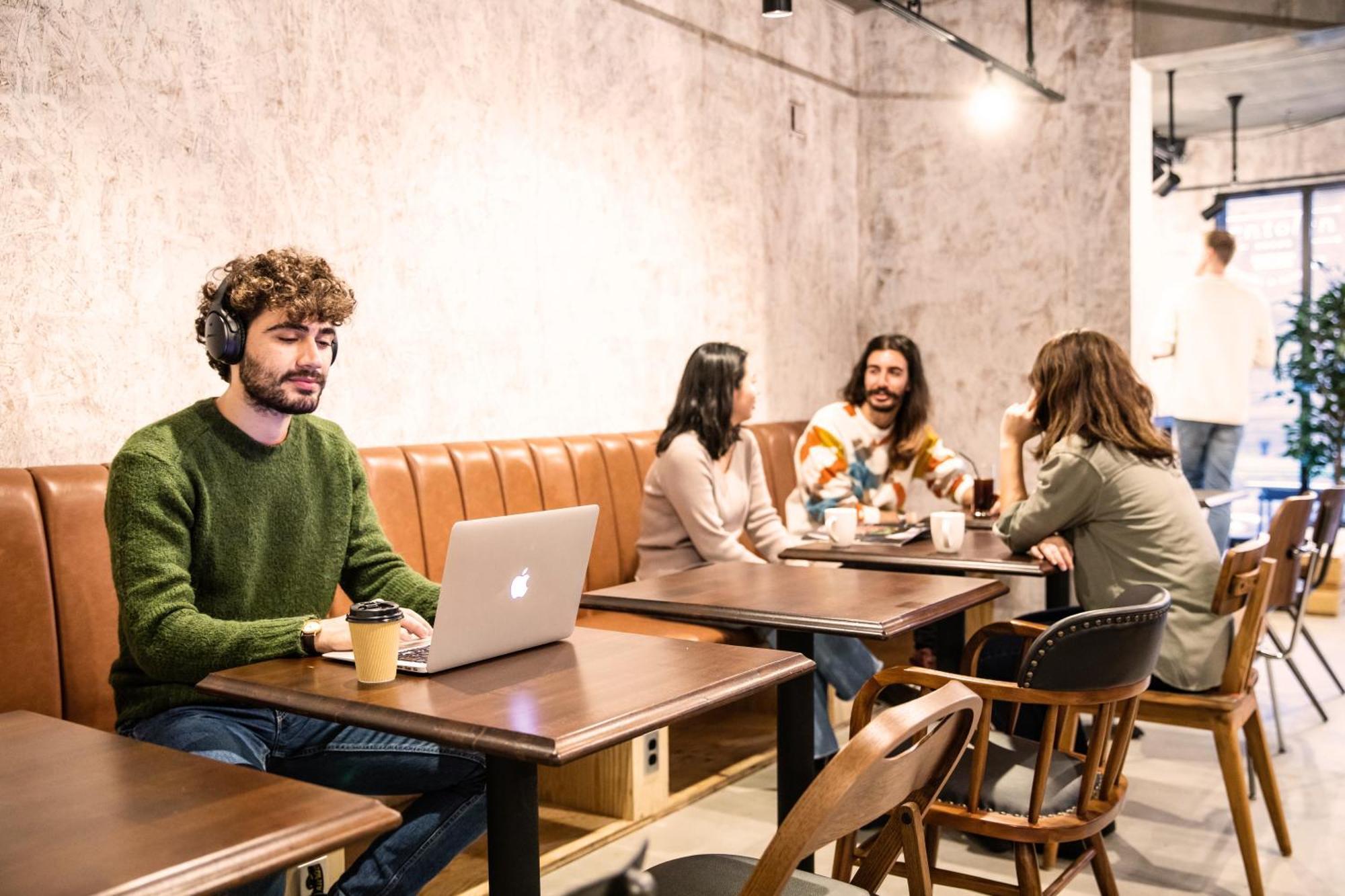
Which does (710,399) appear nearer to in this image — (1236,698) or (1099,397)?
(1099,397)

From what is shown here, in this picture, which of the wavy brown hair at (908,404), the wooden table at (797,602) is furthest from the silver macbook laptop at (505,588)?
the wavy brown hair at (908,404)

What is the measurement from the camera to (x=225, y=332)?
6.86 ft

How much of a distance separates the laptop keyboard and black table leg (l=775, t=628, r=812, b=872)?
2.22 feet

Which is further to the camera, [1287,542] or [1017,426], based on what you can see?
[1017,426]

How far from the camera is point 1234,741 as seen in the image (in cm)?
273

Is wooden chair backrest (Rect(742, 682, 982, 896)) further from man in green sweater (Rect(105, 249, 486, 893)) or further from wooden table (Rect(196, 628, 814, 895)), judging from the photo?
man in green sweater (Rect(105, 249, 486, 893))

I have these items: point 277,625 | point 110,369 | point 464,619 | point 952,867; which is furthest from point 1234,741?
point 110,369

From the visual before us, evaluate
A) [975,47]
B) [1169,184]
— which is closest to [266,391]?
[975,47]

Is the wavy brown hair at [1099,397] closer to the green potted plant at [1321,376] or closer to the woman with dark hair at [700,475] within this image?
the woman with dark hair at [700,475]

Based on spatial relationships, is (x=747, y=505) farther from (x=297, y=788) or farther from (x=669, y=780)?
(x=297, y=788)

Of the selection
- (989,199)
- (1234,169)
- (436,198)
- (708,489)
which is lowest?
(708,489)

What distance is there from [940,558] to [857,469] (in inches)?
47.9

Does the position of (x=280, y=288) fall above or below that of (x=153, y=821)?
above

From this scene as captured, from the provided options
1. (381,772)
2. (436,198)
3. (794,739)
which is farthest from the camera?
(436,198)
